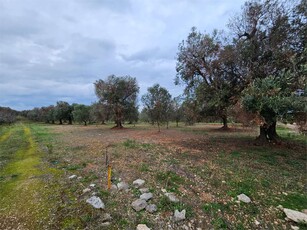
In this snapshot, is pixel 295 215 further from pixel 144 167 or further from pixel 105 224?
pixel 144 167

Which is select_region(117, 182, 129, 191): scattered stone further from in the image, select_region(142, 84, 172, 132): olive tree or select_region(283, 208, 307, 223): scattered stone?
select_region(142, 84, 172, 132): olive tree

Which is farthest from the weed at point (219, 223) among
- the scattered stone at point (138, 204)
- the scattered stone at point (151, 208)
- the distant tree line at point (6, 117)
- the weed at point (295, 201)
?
the distant tree line at point (6, 117)

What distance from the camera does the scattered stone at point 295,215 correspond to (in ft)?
12.6

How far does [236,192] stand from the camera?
199 inches

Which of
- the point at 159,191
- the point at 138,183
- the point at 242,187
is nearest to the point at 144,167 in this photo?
the point at 138,183

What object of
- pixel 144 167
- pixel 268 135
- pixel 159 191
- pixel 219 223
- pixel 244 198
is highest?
pixel 268 135

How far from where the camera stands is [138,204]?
14.5 ft

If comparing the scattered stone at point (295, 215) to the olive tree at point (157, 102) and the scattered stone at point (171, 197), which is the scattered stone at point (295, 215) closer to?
the scattered stone at point (171, 197)

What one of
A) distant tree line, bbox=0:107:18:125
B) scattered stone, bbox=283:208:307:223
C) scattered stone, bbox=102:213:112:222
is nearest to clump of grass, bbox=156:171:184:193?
scattered stone, bbox=102:213:112:222

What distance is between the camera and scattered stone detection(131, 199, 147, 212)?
14.1ft

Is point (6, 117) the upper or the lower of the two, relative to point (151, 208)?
upper

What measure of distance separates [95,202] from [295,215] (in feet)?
15.9

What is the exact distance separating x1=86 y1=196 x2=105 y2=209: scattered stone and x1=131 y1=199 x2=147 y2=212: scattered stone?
788 mm

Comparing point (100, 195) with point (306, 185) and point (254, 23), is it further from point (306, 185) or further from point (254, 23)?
point (254, 23)
